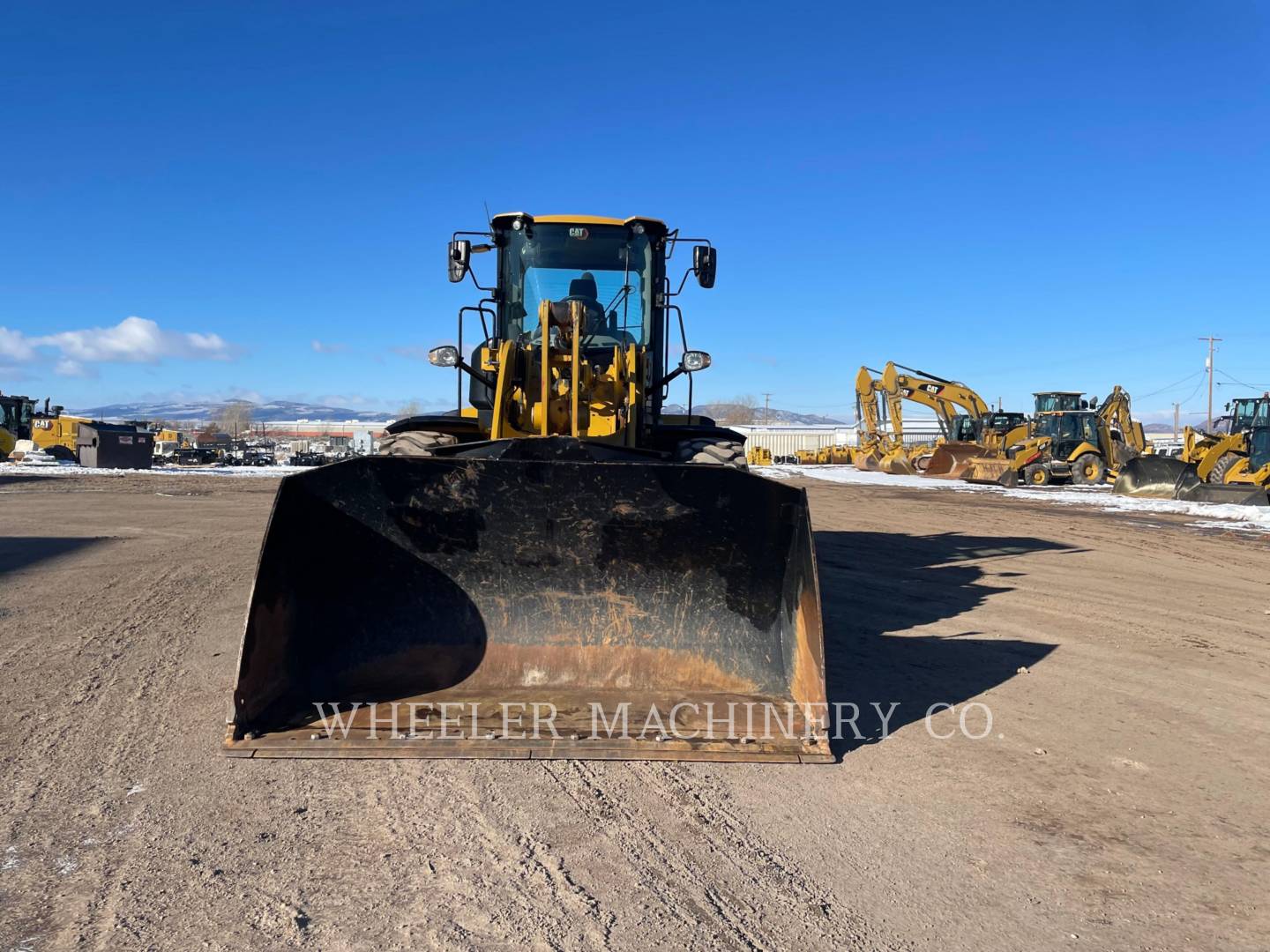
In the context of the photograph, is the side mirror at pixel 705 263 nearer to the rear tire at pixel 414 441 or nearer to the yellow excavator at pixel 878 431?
the rear tire at pixel 414 441

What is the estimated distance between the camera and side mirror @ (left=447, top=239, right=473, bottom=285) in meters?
6.65

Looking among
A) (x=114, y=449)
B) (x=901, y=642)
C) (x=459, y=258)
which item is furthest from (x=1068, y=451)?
(x=114, y=449)

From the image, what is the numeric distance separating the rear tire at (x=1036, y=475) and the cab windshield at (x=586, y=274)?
24672mm

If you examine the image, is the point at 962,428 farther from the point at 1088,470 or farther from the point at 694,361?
Answer: the point at 694,361

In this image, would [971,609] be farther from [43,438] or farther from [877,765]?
[43,438]

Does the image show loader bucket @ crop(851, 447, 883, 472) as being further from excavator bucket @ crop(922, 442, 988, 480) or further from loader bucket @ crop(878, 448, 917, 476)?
excavator bucket @ crop(922, 442, 988, 480)

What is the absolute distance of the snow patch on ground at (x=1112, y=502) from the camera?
1648cm

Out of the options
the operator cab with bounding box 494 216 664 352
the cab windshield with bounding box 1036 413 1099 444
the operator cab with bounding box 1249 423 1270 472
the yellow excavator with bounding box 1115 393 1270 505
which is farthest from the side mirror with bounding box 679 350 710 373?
the cab windshield with bounding box 1036 413 1099 444

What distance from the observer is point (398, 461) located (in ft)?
14.6

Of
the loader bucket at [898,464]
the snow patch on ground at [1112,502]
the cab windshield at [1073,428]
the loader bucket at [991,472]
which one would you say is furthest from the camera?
the loader bucket at [898,464]

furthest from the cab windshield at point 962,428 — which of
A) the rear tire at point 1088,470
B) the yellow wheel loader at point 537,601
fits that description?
the yellow wheel loader at point 537,601

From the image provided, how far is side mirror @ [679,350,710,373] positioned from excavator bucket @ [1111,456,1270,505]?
1751 centimetres

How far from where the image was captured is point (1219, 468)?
2123 centimetres

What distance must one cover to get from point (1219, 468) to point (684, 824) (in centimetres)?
2257
